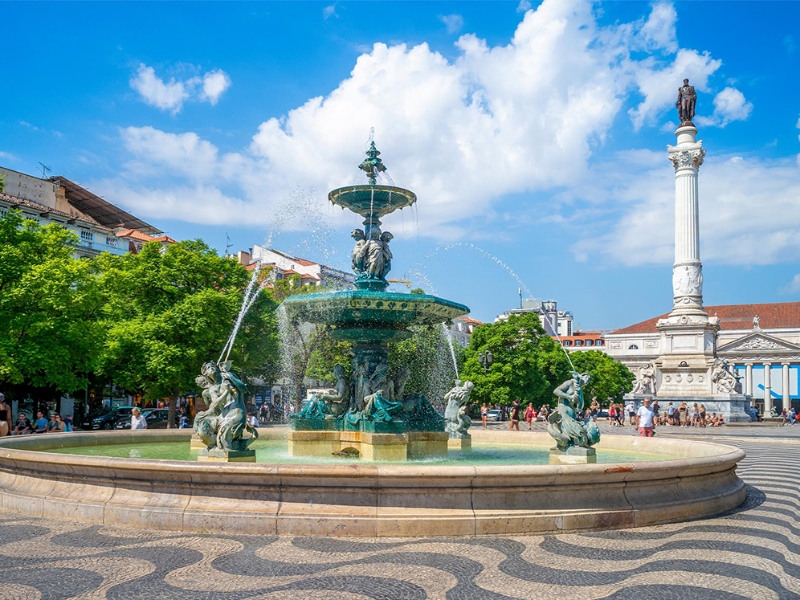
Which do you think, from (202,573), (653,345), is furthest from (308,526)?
(653,345)

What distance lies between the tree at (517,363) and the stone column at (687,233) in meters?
9.03

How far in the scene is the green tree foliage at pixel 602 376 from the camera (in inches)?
2673

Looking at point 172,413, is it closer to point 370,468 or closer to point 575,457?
point 575,457

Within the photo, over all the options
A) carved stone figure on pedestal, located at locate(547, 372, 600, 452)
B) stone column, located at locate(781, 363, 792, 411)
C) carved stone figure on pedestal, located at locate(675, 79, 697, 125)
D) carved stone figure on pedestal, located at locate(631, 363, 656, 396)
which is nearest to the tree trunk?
carved stone figure on pedestal, located at locate(547, 372, 600, 452)

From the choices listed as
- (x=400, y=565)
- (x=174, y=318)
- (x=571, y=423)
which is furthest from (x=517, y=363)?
(x=400, y=565)

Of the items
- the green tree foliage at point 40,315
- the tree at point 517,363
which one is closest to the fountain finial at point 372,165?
the green tree foliage at point 40,315

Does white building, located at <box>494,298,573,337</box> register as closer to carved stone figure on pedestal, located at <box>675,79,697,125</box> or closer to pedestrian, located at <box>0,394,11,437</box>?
carved stone figure on pedestal, located at <box>675,79,697,125</box>

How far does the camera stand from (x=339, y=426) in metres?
12.6

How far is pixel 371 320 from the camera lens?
1262cm

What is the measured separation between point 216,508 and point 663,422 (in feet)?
122

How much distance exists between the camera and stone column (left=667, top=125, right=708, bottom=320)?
1839 inches

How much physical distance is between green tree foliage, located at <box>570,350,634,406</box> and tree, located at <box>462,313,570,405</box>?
15164 mm

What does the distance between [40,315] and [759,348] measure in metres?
84.1

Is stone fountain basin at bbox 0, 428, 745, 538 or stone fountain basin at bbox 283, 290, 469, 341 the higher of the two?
stone fountain basin at bbox 283, 290, 469, 341
